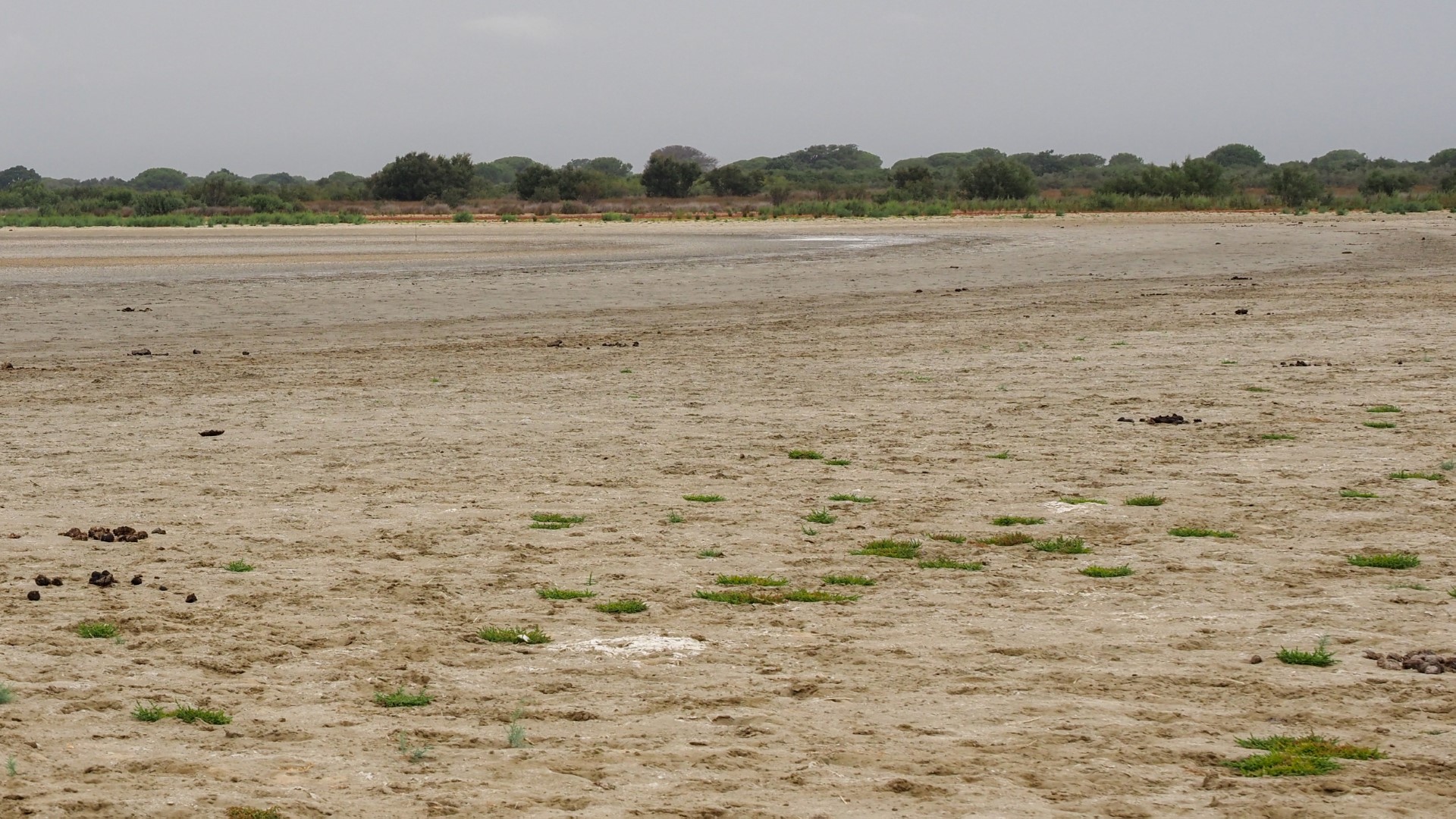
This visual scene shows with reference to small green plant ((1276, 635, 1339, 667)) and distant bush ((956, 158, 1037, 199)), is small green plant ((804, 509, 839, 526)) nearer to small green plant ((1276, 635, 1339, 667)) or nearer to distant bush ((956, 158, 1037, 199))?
small green plant ((1276, 635, 1339, 667))

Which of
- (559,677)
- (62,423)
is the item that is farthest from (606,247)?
(559,677)

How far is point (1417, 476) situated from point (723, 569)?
17.3 ft

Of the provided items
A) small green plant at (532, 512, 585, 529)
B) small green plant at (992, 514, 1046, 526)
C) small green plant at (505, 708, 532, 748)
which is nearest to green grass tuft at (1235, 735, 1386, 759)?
small green plant at (505, 708, 532, 748)

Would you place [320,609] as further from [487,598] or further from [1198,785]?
[1198,785]

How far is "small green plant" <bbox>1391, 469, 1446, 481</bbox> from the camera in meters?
10.1

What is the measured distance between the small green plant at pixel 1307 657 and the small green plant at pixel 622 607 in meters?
2.96

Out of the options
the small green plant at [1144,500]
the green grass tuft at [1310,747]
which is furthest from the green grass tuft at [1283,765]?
the small green plant at [1144,500]

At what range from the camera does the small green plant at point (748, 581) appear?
7.73m

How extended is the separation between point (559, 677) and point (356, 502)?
13.3ft

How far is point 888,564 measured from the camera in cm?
818

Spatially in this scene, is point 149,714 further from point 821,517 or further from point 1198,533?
point 1198,533

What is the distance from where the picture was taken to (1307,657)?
6.30 m

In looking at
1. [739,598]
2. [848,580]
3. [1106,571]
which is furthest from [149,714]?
[1106,571]

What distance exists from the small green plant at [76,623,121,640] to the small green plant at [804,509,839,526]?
4.20 m
